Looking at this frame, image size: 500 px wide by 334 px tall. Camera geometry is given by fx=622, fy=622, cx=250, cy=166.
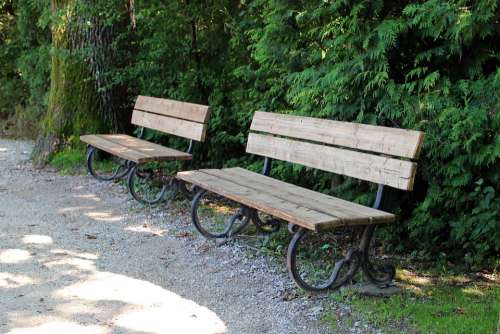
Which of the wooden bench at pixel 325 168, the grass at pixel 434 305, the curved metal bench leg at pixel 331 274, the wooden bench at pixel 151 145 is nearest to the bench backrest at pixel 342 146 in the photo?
the wooden bench at pixel 325 168

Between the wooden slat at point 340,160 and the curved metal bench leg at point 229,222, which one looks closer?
the wooden slat at point 340,160

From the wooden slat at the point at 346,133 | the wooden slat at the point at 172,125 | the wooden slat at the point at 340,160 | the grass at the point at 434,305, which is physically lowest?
the grass at the point at 434,305

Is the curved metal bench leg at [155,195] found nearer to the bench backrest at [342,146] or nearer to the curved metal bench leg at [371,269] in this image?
the bench backrest at [342,146]

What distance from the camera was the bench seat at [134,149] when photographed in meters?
6.11

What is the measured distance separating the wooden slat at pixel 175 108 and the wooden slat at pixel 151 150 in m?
0.39

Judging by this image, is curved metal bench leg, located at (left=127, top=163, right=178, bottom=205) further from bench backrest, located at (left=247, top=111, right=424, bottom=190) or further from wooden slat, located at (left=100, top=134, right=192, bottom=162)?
bench backrest, located at (left=247, top=111, right=424, bottom=190)

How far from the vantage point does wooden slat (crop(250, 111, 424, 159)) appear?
13.6ft

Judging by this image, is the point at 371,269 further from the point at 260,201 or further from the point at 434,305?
the point at 260,201

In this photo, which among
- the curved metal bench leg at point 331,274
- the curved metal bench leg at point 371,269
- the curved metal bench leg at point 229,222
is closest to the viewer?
the curved metal bench leg at point 331,274

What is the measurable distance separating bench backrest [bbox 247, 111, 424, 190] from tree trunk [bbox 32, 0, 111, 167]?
321 centimetres

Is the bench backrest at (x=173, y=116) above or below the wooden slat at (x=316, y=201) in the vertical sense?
above

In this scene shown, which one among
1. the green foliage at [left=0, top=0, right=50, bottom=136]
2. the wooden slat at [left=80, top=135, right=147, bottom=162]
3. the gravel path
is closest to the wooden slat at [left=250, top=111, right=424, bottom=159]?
the gravel path

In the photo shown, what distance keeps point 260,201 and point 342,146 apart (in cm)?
95

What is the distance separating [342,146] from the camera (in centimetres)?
491
